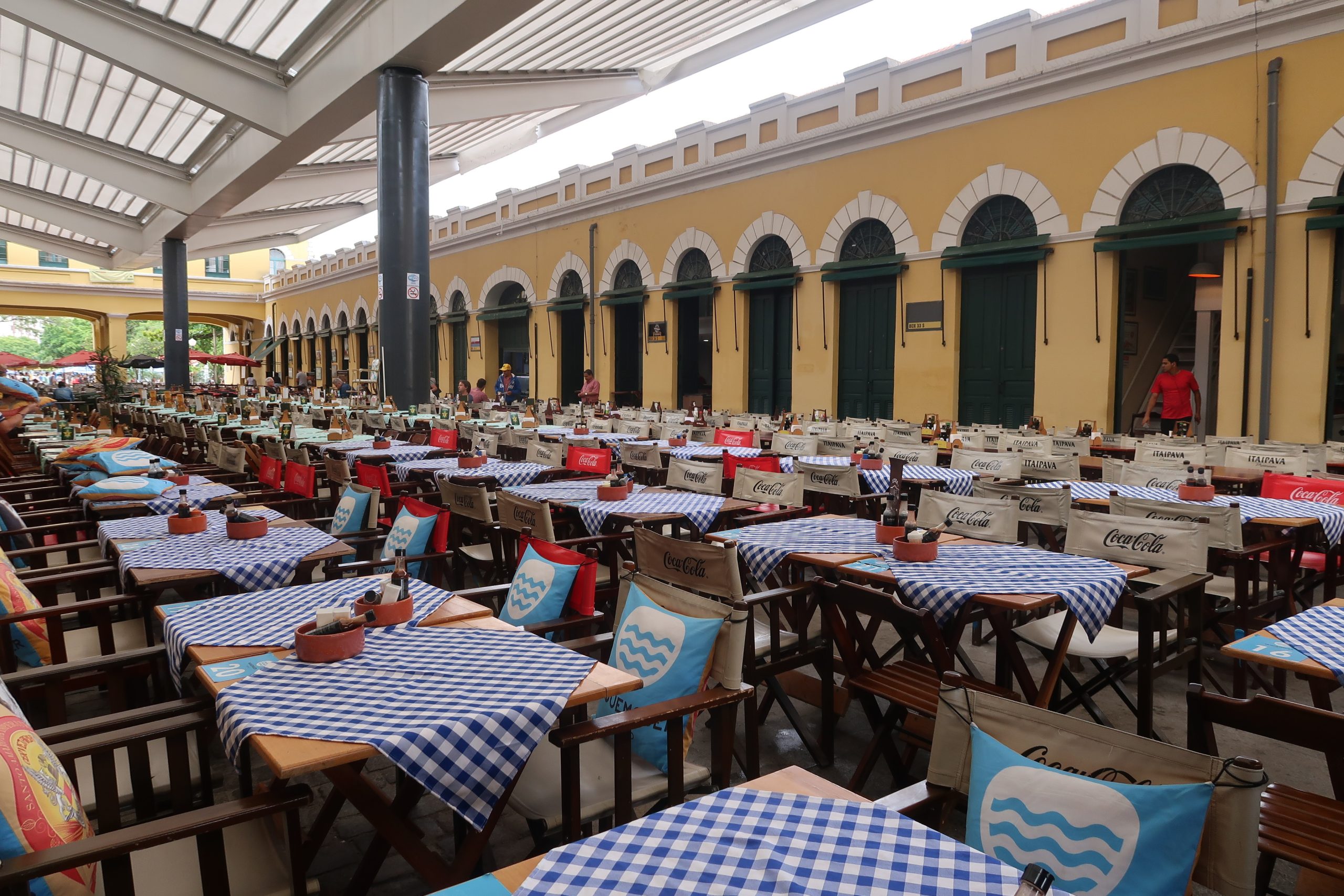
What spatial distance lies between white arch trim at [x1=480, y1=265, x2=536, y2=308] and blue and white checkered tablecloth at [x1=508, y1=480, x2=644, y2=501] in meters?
14.3

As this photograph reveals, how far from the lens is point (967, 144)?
1121cm

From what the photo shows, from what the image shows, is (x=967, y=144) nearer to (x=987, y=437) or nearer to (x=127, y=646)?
(x=987, y=437)

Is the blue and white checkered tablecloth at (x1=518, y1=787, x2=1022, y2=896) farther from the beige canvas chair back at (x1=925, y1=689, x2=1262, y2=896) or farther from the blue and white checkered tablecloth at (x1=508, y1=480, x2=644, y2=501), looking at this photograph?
the blue and white checkered tablecloth at (x1=508, y1=480, x2=644, y2=501)

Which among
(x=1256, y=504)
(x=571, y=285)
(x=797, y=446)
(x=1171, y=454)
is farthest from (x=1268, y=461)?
(x=571, y=285)

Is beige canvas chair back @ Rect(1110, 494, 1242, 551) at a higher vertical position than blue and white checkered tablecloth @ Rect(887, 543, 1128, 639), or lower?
higher

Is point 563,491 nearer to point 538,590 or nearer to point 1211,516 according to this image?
point 538,590

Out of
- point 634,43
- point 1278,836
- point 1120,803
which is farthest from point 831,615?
point 634,43

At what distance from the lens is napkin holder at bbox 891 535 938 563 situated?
10.7 feet

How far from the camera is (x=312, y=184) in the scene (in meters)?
19.2

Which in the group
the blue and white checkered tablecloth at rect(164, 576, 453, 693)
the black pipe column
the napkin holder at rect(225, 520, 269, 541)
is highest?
the black pipe column

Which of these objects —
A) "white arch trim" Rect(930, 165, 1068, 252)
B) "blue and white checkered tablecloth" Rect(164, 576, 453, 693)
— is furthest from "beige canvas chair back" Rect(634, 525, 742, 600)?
"white arch trim" Rect(930, 165, 1068, 252)

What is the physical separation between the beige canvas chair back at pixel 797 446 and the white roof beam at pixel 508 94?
28.0ft

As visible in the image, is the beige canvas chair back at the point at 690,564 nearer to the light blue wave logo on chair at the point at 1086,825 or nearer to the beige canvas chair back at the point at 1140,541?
the light blue wave logo on chair at the point at 1086,825

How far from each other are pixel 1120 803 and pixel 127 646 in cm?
338
